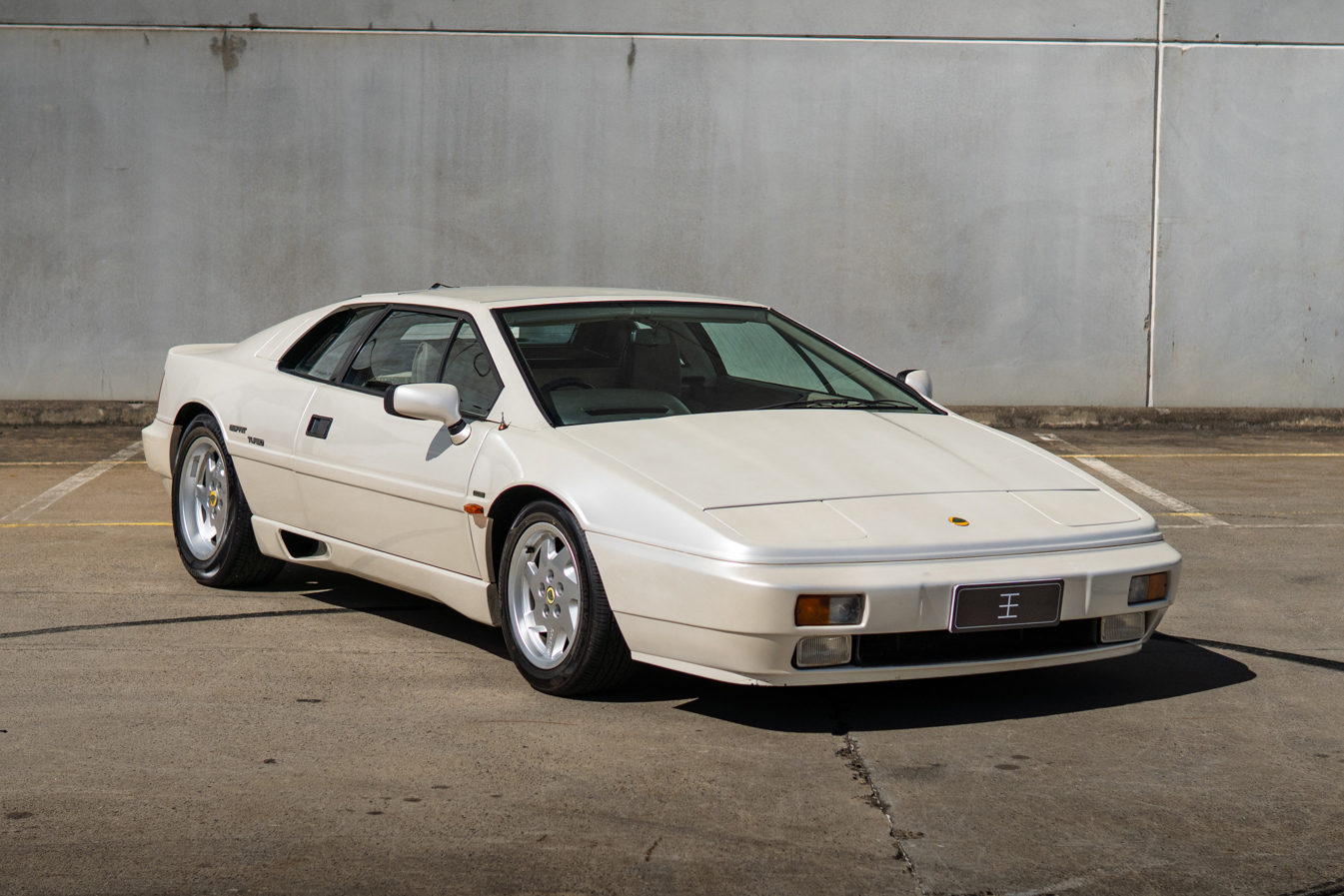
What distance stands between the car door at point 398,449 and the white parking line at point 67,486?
321 centimetres

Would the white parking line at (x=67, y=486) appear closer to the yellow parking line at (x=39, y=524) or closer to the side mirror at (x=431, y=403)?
the yellow parking line at (x=39, y=524)

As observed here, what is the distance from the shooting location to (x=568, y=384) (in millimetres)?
5223

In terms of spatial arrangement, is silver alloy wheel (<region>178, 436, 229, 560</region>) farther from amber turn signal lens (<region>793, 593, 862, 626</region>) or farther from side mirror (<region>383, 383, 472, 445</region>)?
amber turn signal lens (<region>793, 593, 862, 626</region>)

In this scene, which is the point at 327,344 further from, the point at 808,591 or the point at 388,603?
the point at 808,591

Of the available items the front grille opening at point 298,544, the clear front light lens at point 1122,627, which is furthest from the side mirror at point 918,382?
the front grille opening at point 298,544

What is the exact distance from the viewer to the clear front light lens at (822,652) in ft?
14.0

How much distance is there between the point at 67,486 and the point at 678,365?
17.6 feet

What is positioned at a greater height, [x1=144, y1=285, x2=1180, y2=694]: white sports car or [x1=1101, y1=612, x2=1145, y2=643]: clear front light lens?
[x1=144, y1=285, x2=1180, y2=694]: white sports car

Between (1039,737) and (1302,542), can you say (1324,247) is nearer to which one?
(1302,542)

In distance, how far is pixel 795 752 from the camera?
4.23 meters

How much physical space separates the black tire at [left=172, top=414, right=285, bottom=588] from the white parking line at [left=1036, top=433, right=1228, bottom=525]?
4927mm

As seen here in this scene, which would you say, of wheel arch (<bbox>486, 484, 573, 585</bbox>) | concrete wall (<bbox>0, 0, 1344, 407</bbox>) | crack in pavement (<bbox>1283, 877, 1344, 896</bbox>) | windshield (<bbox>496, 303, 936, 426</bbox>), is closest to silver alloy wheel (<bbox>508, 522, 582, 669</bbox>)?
wheel arch (<bbox>486, 484, 573, 585</bbox>)

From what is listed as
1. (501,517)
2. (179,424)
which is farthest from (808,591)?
(179,424)

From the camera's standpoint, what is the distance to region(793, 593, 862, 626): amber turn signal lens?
417 cm
